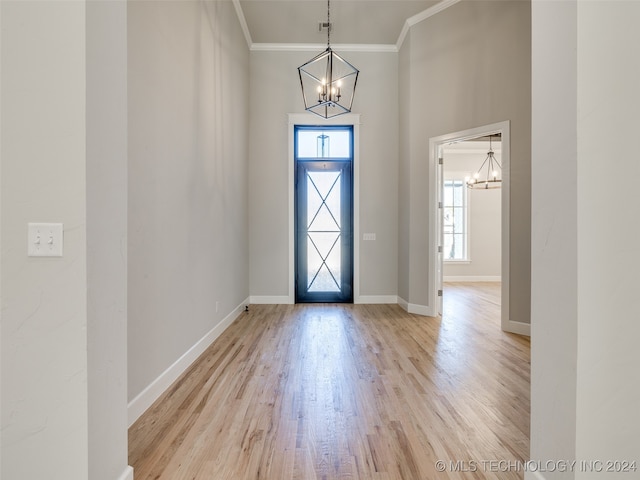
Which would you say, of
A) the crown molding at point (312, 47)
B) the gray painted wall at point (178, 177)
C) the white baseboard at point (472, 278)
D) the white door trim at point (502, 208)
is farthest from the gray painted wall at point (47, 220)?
the white baseboard at point (472, 278)

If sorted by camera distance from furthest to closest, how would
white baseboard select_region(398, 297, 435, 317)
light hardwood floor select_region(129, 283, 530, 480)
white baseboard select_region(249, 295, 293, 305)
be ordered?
1. white baseboard select_region(249, 295, 293, 305)
2. white baseboard select_region(398, 297, 435, 317)
3. light hardwood floor select_region(129, 283, 530, 480)

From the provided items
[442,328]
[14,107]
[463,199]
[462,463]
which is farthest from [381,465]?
[463,199]

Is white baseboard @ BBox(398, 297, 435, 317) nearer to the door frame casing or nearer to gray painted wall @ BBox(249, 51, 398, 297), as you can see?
gray painted wall @ BBox(249, 51, 398, 297)

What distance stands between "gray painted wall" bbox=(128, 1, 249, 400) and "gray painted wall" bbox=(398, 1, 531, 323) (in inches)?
96.9

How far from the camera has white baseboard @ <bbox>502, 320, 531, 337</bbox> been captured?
11.2 feet

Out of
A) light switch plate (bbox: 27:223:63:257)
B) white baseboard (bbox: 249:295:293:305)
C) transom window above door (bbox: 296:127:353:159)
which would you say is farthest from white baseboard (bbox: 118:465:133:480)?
transom window above door (bbox: 296:127:353:159)

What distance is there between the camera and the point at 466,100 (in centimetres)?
381

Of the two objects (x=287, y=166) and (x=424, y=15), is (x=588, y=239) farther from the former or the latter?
(x=424, y=15)

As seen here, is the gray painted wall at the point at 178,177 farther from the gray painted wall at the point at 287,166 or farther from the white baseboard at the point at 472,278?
the white baseboard at the point at 472,278

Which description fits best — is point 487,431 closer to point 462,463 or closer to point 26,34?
point 462,463

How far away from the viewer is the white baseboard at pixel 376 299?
4.82 meters

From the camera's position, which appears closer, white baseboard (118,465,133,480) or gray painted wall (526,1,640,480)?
gray painted wall (526,1,640,480)

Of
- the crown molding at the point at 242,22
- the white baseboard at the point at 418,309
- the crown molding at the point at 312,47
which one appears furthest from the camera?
the crown molding at the point at 312,47

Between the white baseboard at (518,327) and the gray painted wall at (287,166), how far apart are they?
64.8 inches
